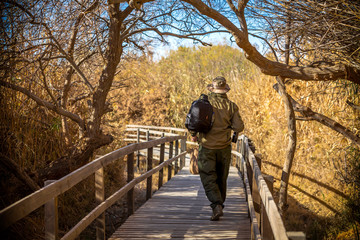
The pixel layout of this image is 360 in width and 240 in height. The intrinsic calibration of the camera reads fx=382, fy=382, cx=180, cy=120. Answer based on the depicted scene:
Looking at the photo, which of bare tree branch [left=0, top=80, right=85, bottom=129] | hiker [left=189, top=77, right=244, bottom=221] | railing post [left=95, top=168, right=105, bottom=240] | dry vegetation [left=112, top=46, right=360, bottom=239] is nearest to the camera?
railing post [left=95, top=168, right=105, bottom=240]

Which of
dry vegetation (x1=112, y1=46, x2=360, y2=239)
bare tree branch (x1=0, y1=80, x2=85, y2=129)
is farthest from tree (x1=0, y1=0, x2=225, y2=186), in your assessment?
dry vegetation (x1=112, y1=46, x2=360, y2=239)

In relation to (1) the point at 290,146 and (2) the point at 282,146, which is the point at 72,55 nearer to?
(1) the point at 290,146

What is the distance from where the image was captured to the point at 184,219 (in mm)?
5160

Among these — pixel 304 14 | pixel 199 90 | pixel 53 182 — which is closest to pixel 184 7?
pixel 304 14

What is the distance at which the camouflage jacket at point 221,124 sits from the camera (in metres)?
5.05

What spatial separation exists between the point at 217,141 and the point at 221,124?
23cm

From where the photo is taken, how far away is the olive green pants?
202 inches

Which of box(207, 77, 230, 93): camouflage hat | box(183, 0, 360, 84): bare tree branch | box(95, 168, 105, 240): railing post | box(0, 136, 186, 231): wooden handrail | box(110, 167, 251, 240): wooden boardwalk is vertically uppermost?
box(183, 0, 360, 84): bare tree branch

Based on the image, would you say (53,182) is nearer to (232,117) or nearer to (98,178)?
(98,178)

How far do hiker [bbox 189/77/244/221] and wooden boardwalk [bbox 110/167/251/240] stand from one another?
0.30 m

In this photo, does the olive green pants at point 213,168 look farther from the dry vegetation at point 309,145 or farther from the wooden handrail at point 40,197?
the dry vegetation at point 309,145

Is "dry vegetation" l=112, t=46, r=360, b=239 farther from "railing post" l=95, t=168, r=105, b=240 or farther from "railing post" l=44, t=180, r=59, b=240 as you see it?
"railing post" l=44, t=180, r=59, b=240

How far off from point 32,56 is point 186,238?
3366mm

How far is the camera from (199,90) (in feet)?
61.8
